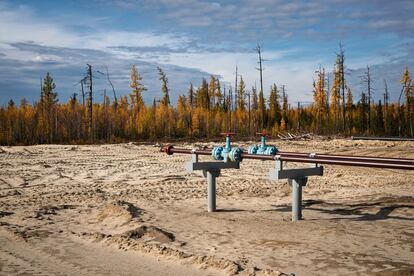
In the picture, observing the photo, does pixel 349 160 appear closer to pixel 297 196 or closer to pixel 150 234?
pixel 297 196

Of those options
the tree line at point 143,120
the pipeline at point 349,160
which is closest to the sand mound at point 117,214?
the pipeline at point 349,160

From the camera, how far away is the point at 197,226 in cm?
791

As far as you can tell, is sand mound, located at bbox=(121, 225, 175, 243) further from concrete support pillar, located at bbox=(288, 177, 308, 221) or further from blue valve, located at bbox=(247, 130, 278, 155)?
blue valve, located at bbox=(247, 130, 278, 155)

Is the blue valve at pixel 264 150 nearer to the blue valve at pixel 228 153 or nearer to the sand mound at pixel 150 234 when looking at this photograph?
the blue valve at pixel 228 153

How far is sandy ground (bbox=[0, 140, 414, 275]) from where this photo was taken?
223 inches

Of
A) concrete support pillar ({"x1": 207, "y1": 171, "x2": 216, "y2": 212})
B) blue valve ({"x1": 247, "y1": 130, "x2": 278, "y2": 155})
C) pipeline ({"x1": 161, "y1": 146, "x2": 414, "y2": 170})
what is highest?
blue valve ({"x1": 247, "y1": 130, "x2": 278, "y2": 155})

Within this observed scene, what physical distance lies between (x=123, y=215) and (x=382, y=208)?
5.31m

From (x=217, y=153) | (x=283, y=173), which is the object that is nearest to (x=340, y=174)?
(x=217, y=153)

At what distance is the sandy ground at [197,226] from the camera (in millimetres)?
5664

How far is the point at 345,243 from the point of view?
652 centimetres

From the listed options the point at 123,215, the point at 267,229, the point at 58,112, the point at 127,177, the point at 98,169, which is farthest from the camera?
the point at 58,112

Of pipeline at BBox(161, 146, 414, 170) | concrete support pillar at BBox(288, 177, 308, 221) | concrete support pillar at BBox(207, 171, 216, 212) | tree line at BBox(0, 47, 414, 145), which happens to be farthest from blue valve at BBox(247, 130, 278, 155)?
tree line at BBox(0, 47, 414, 145)

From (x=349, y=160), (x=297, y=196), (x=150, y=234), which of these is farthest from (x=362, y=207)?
(x=150, y=234)

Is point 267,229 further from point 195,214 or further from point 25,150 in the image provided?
point 25,150
